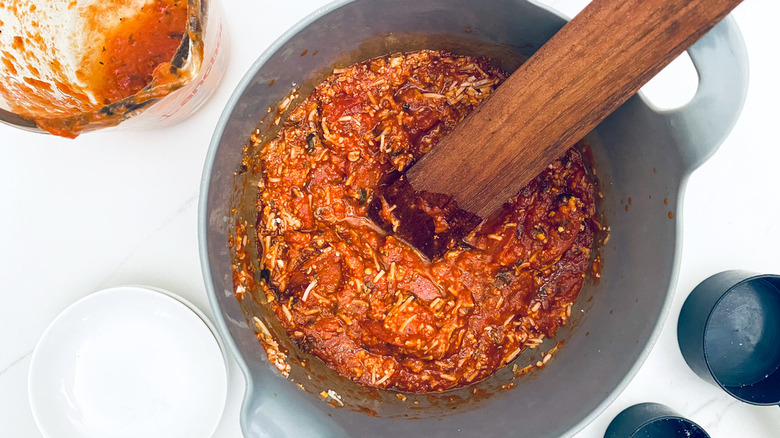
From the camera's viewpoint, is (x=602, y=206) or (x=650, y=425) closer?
(x=602, y=206)

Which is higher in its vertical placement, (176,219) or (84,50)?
(84,50)

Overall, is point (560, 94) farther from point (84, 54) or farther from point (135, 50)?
point (84, 54)

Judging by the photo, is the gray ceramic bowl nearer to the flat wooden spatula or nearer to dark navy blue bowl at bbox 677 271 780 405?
the flat wooden spatula

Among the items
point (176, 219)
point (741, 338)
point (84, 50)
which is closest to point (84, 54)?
point (84, 50)

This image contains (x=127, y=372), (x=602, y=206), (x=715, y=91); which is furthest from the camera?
(x=127, y=372)

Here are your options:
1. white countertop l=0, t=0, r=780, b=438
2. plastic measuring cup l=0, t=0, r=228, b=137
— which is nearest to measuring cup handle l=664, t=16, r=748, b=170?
white countertop l=0, t=0, r=780, b=438

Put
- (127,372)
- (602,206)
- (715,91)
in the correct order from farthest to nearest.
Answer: (127,372) < (602,206) < (715,91)
